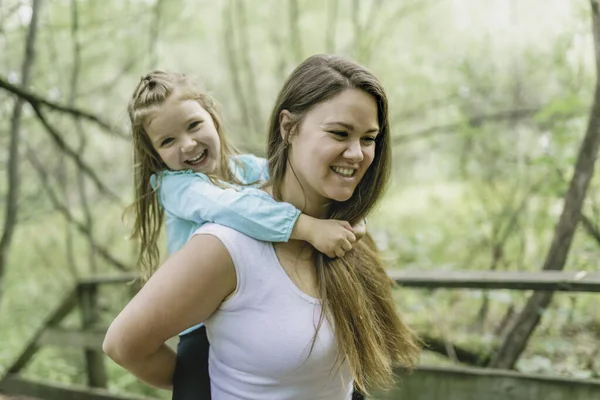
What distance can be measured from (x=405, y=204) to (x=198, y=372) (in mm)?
6033

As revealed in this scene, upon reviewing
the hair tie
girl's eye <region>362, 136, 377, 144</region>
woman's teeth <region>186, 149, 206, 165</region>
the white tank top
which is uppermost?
the hair tie

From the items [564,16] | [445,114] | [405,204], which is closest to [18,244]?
[405,204]

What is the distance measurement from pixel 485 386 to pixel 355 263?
94 cm

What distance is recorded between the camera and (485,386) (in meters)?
1.95

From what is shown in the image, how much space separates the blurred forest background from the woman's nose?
1780 mm

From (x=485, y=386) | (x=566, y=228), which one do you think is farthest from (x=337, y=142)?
(x=566, y=228)

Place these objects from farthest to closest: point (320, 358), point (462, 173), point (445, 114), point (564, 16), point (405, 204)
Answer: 1. point (405, 204)
2. point (445, 114)
3. point (462, 173)
4. point (564, 16)
5. point (320, 358)

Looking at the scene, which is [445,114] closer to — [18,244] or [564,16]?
[564,16]

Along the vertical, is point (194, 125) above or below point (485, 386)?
above

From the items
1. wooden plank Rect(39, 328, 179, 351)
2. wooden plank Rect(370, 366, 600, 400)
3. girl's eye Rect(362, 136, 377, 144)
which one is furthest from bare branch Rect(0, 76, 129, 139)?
wooden plank Rect(370, 366, 600, 400)

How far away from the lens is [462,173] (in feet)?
17.9

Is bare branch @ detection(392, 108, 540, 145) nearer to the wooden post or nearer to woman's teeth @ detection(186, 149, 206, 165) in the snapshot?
the wooden post

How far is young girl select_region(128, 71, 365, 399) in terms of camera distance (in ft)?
4.50

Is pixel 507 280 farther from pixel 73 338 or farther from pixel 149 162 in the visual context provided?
pixel 73 338
